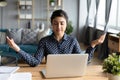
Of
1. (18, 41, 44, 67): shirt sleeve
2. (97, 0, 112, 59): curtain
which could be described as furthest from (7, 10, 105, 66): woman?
(97, 0, 112, 59): curtain

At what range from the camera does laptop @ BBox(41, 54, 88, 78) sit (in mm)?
1516

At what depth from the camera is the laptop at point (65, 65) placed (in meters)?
1.52

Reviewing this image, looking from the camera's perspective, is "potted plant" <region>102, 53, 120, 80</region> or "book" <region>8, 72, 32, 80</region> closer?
"potted plant" <region>102, 53, 120, 80</region>

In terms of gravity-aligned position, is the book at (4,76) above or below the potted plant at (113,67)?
below

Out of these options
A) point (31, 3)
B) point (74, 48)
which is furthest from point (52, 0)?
point (74, 48)

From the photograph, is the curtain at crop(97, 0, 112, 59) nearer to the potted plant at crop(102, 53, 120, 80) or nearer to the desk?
the desk

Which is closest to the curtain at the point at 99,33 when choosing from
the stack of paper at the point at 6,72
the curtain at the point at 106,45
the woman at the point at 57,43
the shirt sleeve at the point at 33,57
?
the curtain at the point at 106,45

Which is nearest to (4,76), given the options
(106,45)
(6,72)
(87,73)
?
(6,72)

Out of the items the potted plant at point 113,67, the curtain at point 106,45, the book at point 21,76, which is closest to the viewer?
the potted plant at point 113,67

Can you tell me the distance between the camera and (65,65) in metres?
1.56

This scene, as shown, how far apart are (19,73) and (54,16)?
567 mm

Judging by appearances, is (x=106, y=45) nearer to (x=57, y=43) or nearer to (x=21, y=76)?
(x=57, y=43)

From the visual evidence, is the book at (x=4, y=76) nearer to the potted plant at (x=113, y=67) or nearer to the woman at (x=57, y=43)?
the woman at (x=57, y=43)

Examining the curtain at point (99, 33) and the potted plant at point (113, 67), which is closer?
the potted plant at point (113, 67)
